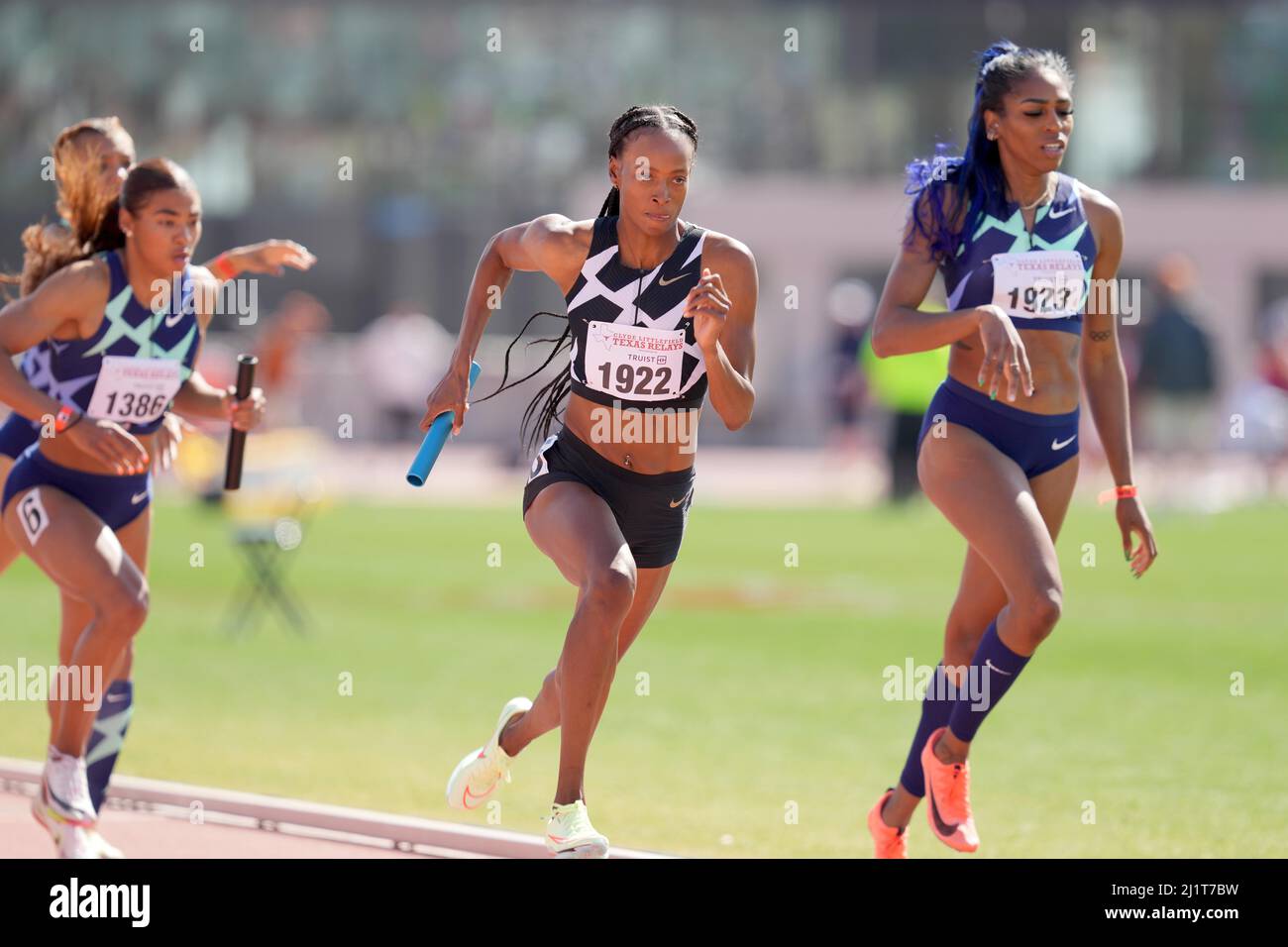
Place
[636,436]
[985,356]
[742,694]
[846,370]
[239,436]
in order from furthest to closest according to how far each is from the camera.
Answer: [846,370]
[742,694]
[239,436]
[636,436]
[985,356]

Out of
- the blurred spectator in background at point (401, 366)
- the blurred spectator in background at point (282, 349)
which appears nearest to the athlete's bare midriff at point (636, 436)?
the blurred spectator in background at point (282, 349)

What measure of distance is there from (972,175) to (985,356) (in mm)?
766

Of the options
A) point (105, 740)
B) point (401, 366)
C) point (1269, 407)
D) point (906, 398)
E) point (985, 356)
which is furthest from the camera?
point (401, 366)

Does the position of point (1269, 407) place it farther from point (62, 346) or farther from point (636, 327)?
point (62, 346)

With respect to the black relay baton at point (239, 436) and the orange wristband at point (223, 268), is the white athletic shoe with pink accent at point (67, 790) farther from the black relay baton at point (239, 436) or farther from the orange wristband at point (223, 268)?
the orange wristband at point (223, 268)

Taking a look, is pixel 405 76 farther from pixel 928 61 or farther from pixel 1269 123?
pixel 1269 123

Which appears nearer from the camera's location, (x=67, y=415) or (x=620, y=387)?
(x=620, y=387)

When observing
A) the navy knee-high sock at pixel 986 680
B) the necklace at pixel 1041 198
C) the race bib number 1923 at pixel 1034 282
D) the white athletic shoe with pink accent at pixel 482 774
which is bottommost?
the white athletic shoe with pink accent at pixel 482 774

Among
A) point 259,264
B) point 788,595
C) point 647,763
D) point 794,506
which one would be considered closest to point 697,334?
point 259,264

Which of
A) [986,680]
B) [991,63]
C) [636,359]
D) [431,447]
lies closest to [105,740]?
[431,447]

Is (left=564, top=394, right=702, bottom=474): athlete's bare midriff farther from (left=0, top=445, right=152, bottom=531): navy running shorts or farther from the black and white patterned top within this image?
(left=0, top=445, right=152, bottom=531): navy running shorts

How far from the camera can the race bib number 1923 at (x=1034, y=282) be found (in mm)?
6684

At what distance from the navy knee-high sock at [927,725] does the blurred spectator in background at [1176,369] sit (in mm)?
17017

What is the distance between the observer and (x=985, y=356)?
6449mm
